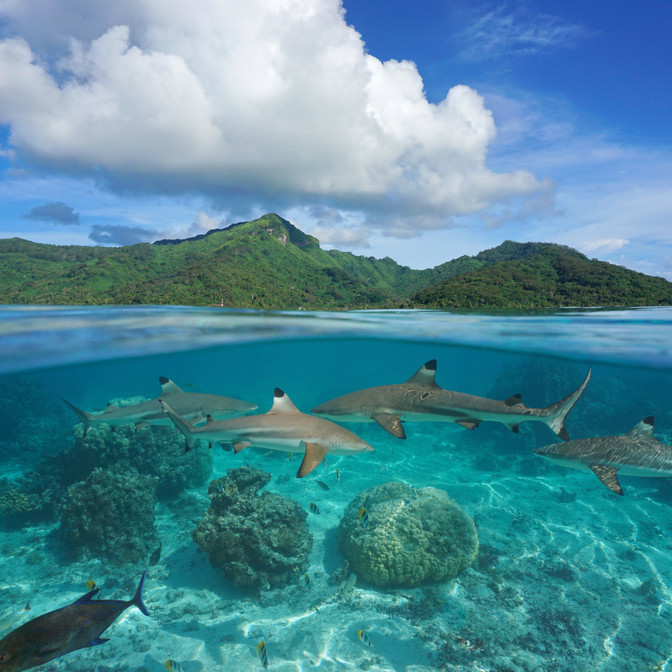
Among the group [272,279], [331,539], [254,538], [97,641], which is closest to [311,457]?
[97,641]

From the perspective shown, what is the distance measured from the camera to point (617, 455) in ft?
16.5

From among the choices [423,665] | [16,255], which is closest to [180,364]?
[423,665]

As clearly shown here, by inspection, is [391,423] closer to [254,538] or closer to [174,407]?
[174,407]

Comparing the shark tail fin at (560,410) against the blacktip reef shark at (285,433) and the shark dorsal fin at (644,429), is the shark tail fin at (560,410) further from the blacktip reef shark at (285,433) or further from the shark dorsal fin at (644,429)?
the blacktip reef shark at (285,433)

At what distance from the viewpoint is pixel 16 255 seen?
89.1m

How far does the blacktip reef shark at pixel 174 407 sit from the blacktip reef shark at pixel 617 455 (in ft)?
18.2

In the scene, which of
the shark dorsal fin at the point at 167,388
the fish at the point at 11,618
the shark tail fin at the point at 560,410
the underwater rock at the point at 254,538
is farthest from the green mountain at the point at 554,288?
the fish at the point at 11,618

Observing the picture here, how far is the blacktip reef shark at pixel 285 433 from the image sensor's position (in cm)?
476

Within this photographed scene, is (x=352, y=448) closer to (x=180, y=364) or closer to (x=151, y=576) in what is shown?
(x=151, y=576)

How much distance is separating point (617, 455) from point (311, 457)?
430 cm

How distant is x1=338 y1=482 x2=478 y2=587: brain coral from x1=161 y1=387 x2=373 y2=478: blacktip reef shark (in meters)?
4.78

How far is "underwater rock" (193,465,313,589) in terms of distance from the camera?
809 centimetres

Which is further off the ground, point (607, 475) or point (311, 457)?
point (311, 457)

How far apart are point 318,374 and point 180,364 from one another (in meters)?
25.4
